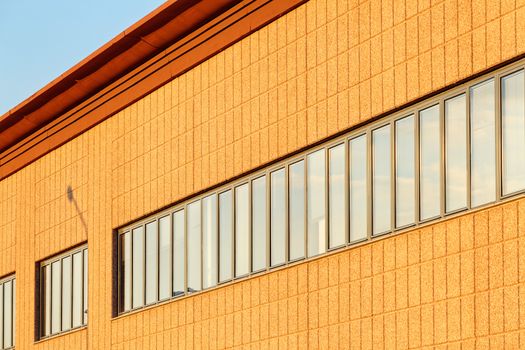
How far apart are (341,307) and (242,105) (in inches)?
214

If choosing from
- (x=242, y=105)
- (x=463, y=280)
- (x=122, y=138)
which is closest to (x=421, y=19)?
(x=463, y=280)

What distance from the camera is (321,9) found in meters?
24.2

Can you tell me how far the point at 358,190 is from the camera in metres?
23.4

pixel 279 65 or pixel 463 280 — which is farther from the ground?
pixel 279 65

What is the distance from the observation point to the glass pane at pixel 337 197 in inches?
935

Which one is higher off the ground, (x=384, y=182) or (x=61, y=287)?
(x=384, y=182)

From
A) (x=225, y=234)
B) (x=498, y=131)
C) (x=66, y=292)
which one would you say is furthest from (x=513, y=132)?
(x=66, y=292)

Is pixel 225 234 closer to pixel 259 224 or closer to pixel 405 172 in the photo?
pixel 259 224

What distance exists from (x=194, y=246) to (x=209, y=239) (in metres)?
0.65

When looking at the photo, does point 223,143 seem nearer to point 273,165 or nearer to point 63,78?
point 273,165

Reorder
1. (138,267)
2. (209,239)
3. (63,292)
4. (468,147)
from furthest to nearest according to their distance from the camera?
1. (63,292)
2. (138,267)
3. (209,239)
4. (468,147)

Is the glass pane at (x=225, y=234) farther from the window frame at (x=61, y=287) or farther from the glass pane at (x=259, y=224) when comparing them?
the window frame at (x=61, y=287)

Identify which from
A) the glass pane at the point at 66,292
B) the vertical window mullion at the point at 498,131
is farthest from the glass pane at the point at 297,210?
the glass pane at the point at 66,292

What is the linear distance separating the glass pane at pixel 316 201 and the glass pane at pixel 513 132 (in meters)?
5.10
